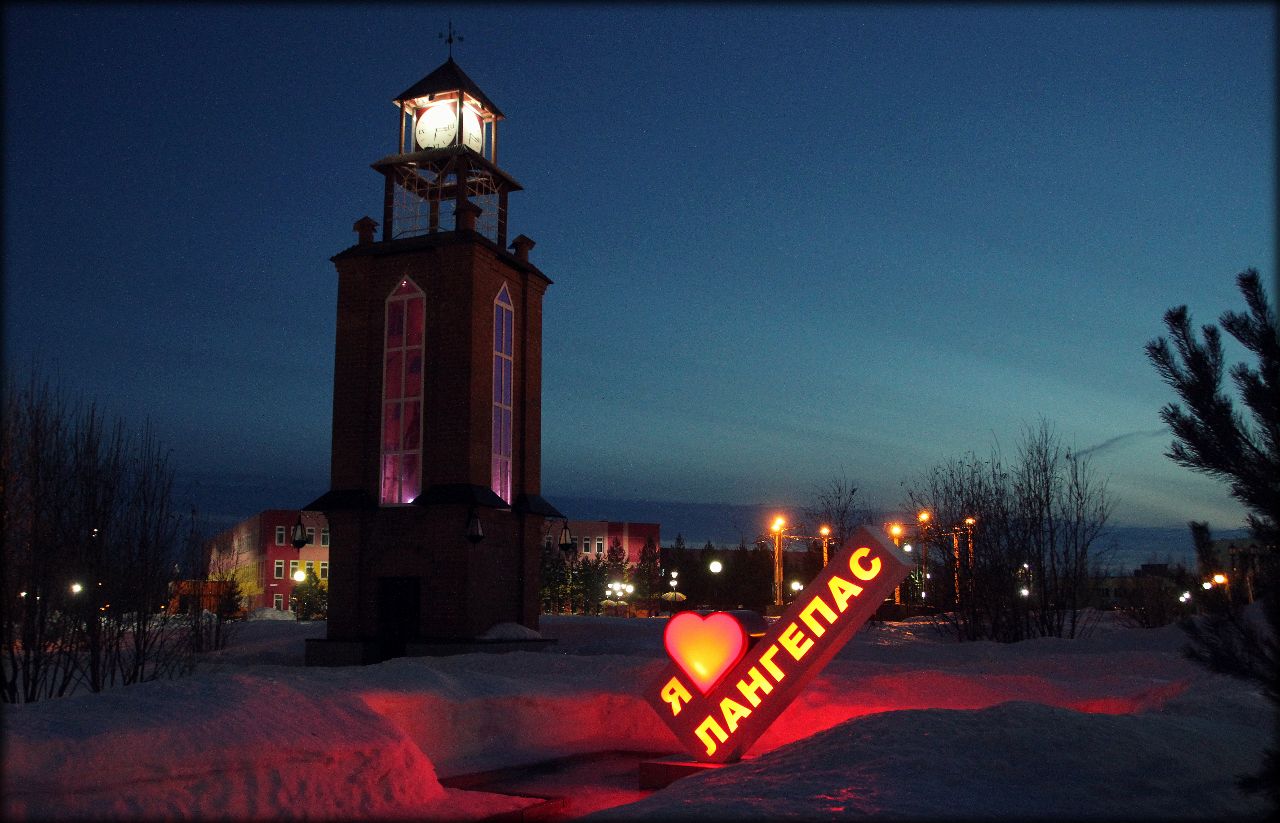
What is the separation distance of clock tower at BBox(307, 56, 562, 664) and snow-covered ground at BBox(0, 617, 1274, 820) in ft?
26.9

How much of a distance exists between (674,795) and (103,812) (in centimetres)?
460

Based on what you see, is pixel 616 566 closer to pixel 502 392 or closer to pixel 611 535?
pixel 611 535

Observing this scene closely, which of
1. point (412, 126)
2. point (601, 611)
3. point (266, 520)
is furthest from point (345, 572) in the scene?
point (266, 520)

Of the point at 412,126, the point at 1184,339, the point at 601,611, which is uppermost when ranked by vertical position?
the point at 412,126

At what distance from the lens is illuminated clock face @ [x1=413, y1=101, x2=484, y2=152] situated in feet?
82.8

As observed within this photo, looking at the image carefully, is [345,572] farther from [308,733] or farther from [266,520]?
[266,520]

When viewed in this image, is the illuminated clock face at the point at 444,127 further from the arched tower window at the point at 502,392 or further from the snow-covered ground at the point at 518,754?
the snow-covered ground at the point at 518,754

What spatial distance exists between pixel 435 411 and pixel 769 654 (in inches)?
528

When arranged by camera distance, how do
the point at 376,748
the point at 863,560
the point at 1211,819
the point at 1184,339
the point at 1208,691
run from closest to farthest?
the point at 1211,819 < the point at 1184,339 < the point at 376,748 < the point at 863,560 < the point at 1208,691

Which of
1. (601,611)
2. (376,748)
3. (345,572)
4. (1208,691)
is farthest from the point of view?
(601,611)

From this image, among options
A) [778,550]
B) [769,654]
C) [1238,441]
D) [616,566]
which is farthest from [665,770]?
[616,566]

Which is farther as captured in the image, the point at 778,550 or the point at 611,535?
the point at 611,535

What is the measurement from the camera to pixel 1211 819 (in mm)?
7938

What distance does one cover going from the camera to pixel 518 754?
45.4ft
